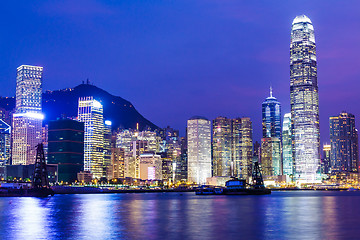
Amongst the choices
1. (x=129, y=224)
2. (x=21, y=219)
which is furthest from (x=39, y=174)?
(x=129, y=224)

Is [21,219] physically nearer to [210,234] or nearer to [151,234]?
[151,234]

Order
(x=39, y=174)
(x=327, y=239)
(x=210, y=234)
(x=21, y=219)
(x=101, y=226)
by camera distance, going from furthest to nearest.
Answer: (x=39, y=174) < (x=21, y=219) < (x=101, y=226) < (x=210, y=234) < (x=327, y=239)

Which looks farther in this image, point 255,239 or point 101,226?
point 101,226

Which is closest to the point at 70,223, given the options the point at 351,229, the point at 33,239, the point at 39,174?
the point at 33,239

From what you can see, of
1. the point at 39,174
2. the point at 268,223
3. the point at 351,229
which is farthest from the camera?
the point at 39,174

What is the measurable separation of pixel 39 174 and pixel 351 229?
149 meters

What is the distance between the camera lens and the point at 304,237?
2131 inches

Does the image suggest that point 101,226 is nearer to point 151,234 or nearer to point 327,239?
point 151,234

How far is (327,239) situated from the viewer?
2068 inches

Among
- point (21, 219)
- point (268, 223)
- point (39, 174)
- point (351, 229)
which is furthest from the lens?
point (39, 174)

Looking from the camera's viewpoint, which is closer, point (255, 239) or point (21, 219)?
point (255, 239)

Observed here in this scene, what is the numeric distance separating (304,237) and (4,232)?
35.1 metres

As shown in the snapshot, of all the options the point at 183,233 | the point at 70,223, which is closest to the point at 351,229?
the point at 183,233

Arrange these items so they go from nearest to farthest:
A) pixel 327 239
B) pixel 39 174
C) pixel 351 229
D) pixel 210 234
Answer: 1. pixel 327 239
2. pixel 210 234
3. pixel 351 229
4. pixel 39 174
